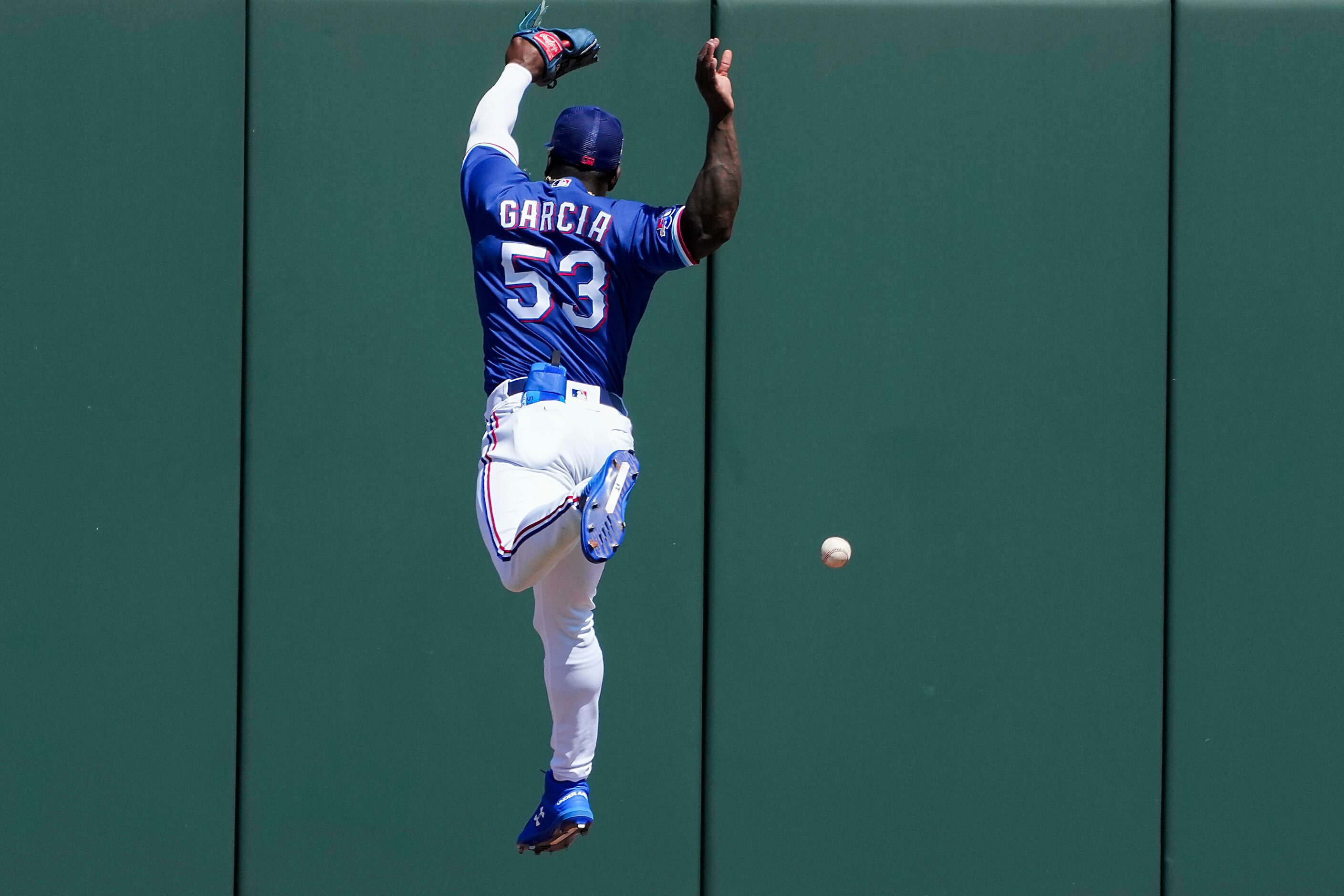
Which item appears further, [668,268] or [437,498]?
[437,498]

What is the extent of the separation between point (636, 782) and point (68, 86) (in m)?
3.13

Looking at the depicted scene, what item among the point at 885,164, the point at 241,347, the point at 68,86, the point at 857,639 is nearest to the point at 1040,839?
the point at 857,639

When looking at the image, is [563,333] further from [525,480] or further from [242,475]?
[242,475]

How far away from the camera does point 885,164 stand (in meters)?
5.54

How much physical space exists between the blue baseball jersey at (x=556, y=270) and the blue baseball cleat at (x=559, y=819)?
1049 mm

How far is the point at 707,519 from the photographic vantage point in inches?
219

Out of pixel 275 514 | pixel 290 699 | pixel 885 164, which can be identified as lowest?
pixel 290 699

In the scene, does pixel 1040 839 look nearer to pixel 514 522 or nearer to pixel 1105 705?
pixel 1105 705

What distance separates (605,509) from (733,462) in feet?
6.89

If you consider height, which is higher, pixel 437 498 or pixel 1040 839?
pixel 437 498

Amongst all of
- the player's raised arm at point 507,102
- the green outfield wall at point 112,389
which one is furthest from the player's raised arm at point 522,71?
the green outfield wall at point 112,389

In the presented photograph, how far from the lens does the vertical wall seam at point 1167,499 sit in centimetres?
561

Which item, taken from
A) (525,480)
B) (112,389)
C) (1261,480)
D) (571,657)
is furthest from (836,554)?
(112,389)

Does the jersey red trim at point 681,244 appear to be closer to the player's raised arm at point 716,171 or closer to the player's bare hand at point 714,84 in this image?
the player's raised arm at point 716,171
